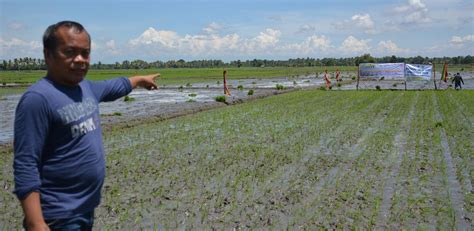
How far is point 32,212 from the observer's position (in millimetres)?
2100

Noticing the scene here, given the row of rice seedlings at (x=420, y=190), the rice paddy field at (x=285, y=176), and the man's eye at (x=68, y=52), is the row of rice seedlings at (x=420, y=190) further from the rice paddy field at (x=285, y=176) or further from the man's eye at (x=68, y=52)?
the man's eye at (x=68, y=52)

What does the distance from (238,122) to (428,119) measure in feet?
19.7

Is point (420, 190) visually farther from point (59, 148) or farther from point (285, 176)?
point (59, 148)

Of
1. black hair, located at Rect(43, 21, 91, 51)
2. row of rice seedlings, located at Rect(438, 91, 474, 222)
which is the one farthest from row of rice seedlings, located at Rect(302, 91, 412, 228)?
black hair, located at Rect(43, 21, 91, 51)

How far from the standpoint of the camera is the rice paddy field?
529 cm

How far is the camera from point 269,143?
10.4m

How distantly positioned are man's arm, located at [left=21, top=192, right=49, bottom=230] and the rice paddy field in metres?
2.96

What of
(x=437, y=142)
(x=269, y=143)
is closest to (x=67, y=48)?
(x=269, y=143)

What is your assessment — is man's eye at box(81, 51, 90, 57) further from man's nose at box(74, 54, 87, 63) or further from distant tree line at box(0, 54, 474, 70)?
distant tree line at box(0, 54, 474, 70)

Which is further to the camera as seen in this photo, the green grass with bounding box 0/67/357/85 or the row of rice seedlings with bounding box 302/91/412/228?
the green grass with bounding box 0/67/357/85

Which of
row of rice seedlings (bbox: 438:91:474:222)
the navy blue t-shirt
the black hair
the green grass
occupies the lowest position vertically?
row of rice seedlings (bbox: 438:91:474:222)

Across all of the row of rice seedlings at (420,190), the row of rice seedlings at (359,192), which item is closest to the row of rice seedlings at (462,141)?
the row of rice seedlings at (420,190)

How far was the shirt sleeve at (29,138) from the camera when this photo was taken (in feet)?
6.73

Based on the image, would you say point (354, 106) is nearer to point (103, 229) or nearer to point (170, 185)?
point (170, 185)
